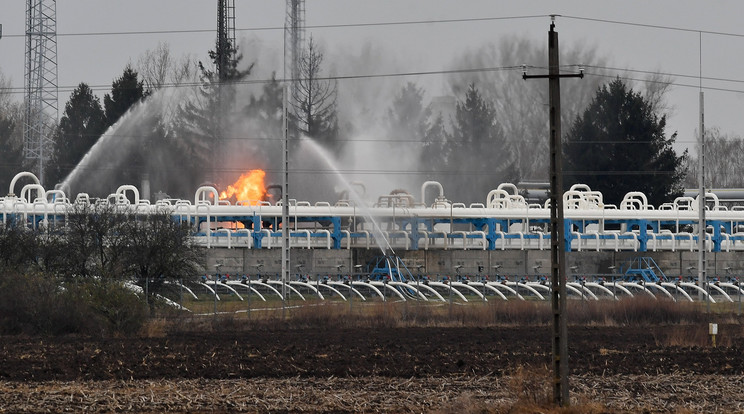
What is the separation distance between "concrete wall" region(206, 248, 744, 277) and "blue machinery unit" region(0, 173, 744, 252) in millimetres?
475

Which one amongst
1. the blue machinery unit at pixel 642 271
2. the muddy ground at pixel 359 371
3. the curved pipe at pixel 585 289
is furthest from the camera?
the blue machinery unit at pixel 642 271

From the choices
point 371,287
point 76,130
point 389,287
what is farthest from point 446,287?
point 76,130

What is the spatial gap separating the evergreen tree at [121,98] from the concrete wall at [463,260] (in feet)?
92.9

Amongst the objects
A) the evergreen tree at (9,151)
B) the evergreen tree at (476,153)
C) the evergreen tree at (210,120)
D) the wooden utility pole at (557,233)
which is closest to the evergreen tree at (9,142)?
the evergreen tree at (9,151)

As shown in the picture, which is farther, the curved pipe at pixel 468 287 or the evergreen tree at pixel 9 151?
the evergreen tree at pixel 9 151

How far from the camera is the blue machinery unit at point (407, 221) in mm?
61656

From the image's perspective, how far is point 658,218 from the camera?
67.4 meters

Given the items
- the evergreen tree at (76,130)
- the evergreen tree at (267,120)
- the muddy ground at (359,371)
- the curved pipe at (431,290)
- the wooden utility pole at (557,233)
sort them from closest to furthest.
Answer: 1. the wooden utility pole at (557,233)
2. the muddy ground at (359,371)
3. the curved pipe at (431,290)
4. the evergreen tree at (267,120)
5. the evergreen tree at (76,130)

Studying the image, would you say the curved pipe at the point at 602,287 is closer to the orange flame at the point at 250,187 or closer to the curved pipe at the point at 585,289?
the curved pipe at the point at 585,289

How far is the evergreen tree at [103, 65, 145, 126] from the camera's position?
282ft

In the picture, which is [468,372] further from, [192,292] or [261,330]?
[192,292]

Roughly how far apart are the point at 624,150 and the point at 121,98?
111 feet

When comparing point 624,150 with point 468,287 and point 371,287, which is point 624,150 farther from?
point 371,287

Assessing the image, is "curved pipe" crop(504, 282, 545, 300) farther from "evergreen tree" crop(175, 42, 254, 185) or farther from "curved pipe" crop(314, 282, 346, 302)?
"evergreen tree" crop(175, 42, 254, 185)
